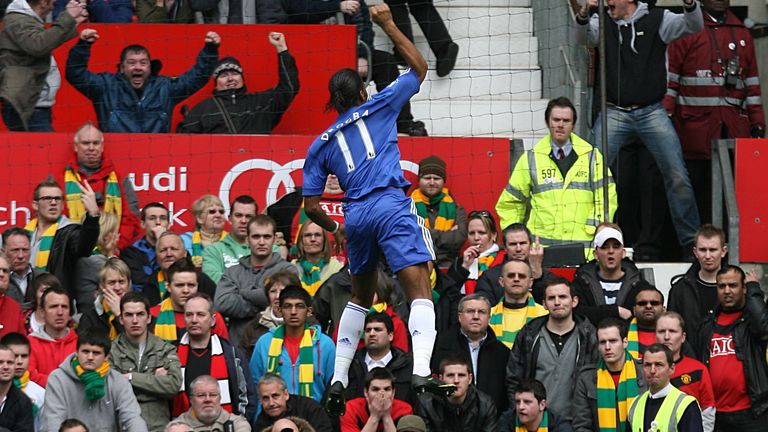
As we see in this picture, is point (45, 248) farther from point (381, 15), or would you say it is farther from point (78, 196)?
point (381, 15)

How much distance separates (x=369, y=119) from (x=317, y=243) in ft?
11.0

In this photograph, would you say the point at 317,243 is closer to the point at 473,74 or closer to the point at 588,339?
the point at 588,339

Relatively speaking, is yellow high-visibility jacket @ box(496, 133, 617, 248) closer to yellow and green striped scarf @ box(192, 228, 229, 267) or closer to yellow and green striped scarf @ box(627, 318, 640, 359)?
yellow and green striped scarf @ box(627, 318, 640, 359)

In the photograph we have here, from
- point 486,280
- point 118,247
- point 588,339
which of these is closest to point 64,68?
point 118,247

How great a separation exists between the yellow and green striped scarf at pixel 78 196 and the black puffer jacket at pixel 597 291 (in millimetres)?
3674

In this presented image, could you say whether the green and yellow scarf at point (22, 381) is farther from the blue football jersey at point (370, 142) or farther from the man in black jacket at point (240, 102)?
the man in black jacket at point (240, 102)

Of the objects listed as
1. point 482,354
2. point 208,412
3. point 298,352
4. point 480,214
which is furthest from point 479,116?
point 208,412

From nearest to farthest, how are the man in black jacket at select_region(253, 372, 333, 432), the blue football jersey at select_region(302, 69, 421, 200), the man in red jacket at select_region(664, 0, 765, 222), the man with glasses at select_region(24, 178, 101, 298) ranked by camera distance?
1. the blue football jersey at select_region(302, 69, 421, 200)
2. the man in black jacket at select_region(253, 372, 333, 432)
3. the man with glasses at select_region(24, 178, 101, 298)
4. the man in red jacket at select_region(664, 0, 765, 222)

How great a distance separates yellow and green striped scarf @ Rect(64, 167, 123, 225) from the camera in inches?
584

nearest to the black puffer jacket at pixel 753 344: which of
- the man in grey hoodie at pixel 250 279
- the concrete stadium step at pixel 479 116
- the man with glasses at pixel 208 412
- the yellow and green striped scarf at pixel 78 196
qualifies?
the man in grey hoodie at pixel 250 279

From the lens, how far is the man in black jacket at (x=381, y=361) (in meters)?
13.0

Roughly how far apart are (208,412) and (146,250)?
2.25 metres

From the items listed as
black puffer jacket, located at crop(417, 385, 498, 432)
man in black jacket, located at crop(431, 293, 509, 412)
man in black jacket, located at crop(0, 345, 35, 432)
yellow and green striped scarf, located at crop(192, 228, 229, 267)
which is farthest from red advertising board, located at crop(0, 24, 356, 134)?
man in black jacket, located at crop(0, 345, 35, 432)

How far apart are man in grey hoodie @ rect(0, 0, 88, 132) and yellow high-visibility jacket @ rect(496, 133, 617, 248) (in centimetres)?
382
